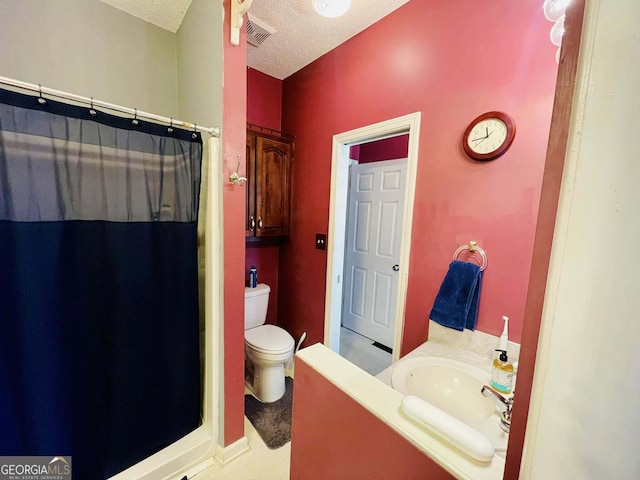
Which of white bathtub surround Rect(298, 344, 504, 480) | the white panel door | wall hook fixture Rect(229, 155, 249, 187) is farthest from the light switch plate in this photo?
white bathtub surround Rect(298, 344, 504, 480)

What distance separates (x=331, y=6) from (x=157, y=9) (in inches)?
43.3

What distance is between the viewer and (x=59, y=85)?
142cm

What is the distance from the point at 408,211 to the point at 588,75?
1.31 metres

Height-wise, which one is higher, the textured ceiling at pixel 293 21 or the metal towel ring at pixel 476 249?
the textured ceiling at pixel 293 21

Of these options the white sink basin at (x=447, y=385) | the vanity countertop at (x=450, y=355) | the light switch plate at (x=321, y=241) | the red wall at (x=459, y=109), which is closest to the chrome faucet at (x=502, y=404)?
the white sink basin at (x=447, y=385)

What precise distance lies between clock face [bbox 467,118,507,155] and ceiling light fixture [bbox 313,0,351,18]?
3.04 feet

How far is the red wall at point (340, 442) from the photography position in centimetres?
55

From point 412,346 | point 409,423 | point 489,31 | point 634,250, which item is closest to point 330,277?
point 412,346

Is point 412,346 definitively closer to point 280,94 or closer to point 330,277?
point 330,277

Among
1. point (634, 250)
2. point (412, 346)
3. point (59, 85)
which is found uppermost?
point (59, 85)

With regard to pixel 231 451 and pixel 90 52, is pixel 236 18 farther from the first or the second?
pixel 231 451

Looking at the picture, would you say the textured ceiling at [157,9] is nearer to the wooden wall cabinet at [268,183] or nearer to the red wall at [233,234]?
the red wall at [233,234]

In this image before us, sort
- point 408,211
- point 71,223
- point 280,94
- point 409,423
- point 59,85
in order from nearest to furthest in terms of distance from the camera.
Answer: point 409,423 → point 71,223 → point 59,85 → point 408,211 → point 280,94

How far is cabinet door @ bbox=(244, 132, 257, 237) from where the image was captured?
6.52ft
